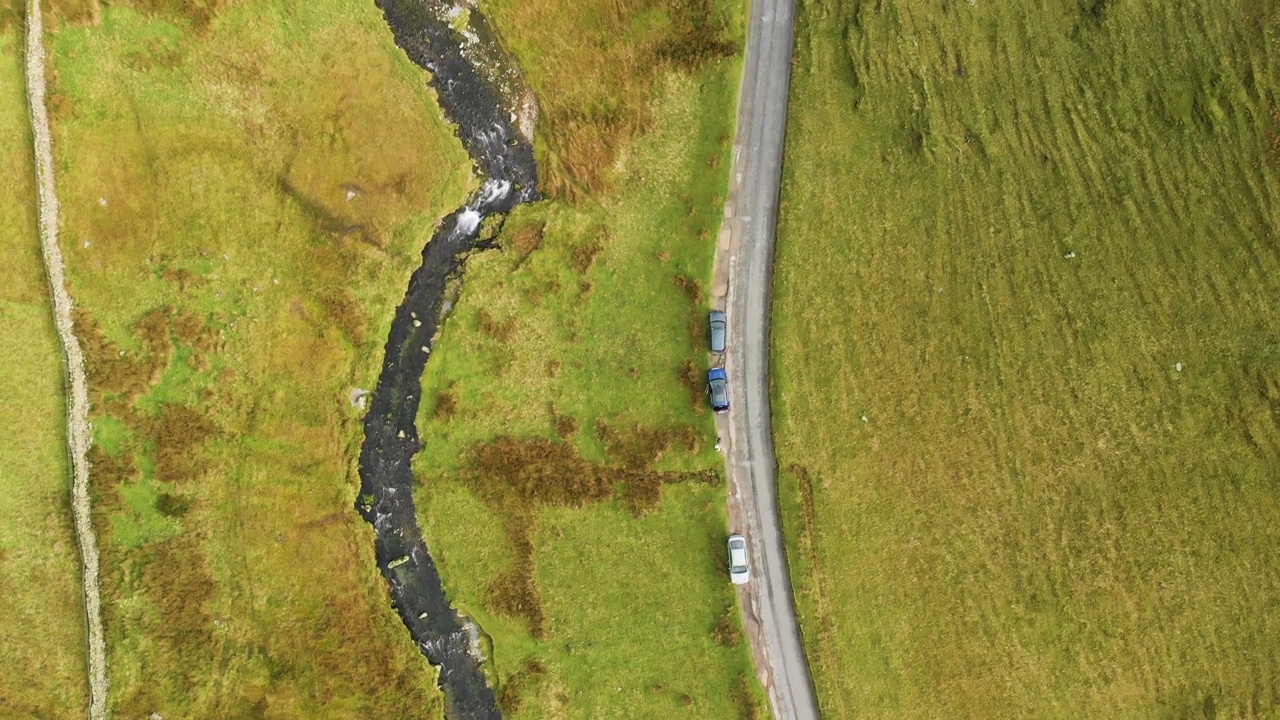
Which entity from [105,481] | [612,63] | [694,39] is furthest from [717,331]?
[105,481]

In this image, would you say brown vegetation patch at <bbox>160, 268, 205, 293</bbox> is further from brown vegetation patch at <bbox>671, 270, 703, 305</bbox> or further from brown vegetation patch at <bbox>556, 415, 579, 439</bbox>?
brown vegetation patch at <bbox>671, 270, 703, 305</bbox>

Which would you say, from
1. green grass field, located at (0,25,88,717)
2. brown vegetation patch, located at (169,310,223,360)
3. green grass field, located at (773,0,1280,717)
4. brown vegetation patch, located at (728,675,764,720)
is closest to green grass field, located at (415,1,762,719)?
brown vegetation patch, located at (728,675,764,720)

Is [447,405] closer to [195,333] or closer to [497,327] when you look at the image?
[497,327]

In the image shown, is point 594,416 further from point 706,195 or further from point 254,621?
point 254,621

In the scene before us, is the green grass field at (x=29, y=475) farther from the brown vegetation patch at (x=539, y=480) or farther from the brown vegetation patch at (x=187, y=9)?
the brown vegetation patch at (x=539, y=480)

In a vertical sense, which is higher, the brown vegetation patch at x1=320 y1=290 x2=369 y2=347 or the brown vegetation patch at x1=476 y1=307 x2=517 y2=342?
the brown vegetation patch at x1=320 y1=290 x2=369 y2=347
